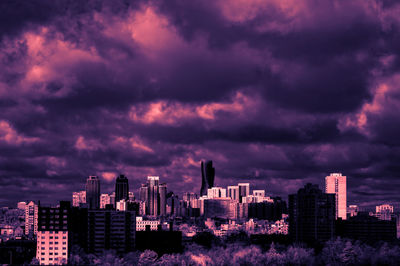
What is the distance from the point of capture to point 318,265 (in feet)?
619

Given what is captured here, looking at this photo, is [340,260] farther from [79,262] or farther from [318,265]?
[79,262]

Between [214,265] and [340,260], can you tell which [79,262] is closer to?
[214,265]

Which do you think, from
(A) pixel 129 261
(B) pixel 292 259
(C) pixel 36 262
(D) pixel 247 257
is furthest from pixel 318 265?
(C) pixel 36 262

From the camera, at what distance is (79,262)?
180 m

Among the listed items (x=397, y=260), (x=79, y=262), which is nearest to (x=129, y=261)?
(x=79, y=262)

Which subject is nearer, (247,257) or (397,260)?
(397,260)

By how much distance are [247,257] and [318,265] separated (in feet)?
73.8

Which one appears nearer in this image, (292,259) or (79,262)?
(79,262)

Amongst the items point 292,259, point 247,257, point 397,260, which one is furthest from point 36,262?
point 397,260

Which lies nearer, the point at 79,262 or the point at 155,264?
the point at 79,262

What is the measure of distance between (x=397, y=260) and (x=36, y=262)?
348 feet

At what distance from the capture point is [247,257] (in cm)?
19788

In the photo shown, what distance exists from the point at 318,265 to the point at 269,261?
14603 mm

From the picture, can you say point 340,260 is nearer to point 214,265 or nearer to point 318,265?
point 318,265
